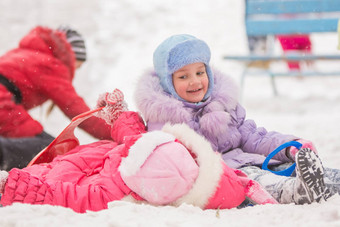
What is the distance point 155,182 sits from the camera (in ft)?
5.69

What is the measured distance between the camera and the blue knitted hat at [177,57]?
237 cm

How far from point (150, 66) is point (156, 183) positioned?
1083 millimetres

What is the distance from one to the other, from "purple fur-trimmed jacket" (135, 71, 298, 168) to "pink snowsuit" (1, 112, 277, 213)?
0.34 meters

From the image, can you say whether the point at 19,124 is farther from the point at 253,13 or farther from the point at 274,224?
the point at 253,13

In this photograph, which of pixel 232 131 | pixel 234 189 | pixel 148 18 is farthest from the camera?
pixel 148 18

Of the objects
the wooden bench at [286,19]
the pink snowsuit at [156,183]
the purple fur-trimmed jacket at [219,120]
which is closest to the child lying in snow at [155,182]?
the pink snowsuit at [156,183]

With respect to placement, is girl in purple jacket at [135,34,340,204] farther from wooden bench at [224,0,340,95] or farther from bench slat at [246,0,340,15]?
bench slat at [246,0,340,15]

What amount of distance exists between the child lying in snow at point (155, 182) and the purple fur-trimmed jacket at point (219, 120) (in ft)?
1.04

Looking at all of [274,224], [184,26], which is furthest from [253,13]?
[274,224]

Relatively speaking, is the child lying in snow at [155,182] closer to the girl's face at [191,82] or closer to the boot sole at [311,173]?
the boot sole at [311,173]

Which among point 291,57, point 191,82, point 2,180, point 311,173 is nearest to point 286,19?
point 291,57

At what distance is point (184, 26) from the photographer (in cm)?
792

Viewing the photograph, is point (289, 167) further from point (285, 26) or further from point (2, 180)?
point (285, 26)

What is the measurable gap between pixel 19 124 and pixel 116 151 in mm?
1198
